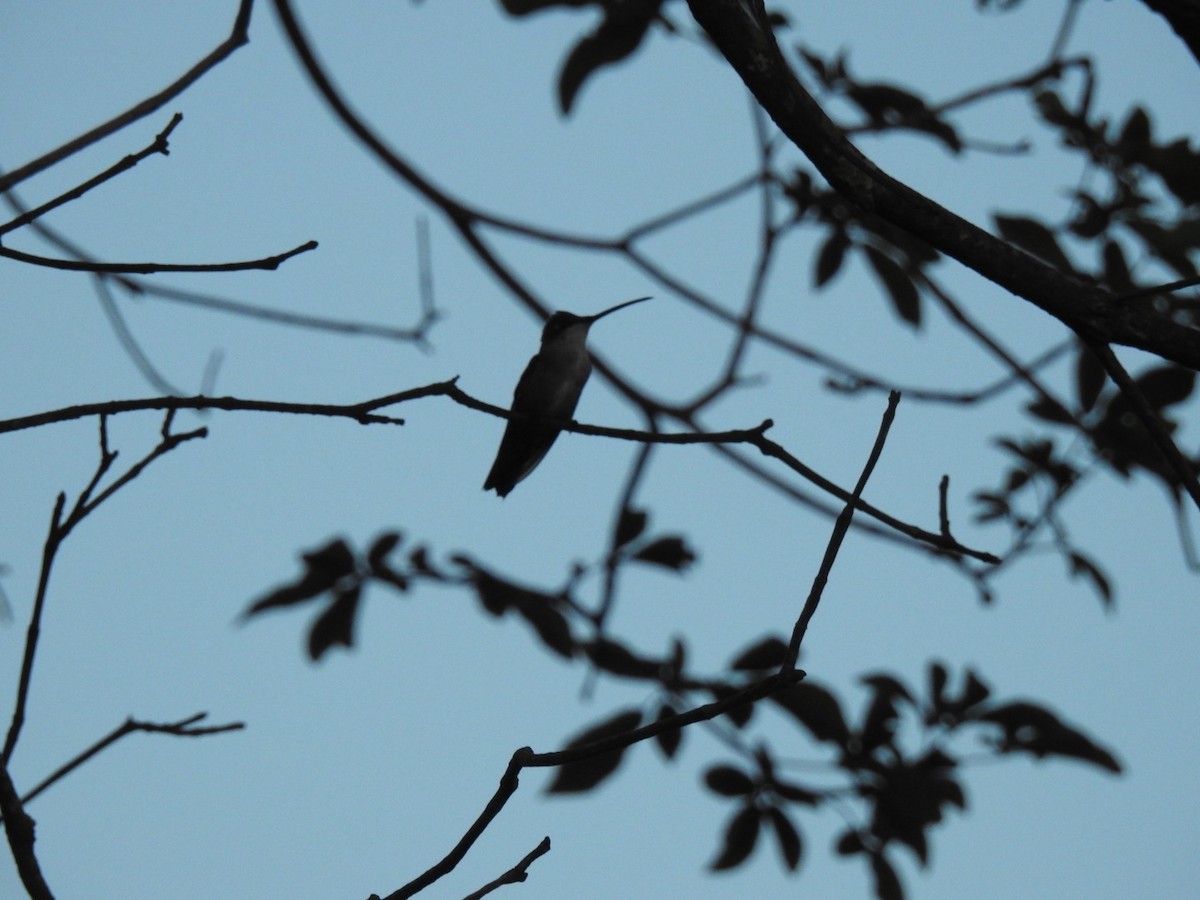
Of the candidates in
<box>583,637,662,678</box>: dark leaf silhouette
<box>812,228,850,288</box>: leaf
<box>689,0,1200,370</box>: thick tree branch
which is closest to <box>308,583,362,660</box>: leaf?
<box>583,637,662,678</box>: dark leaf silhouette

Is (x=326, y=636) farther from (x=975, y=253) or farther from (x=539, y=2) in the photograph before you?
(x=975, y=253)

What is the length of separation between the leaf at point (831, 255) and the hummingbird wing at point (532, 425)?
97cm

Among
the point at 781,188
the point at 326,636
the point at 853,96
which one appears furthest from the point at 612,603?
the point at 853,96

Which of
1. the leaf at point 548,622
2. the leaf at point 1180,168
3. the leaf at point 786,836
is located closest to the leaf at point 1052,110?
the leaf at point 1180,168

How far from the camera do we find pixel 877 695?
4.16m

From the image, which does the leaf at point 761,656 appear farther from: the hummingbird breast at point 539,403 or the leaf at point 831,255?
the leaf at point 831,255

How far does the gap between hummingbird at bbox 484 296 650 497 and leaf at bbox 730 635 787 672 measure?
3.38ft

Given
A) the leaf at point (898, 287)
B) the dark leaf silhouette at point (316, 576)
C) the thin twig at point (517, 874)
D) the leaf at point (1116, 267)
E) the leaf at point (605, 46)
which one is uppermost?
the leaf at point (605, 46)

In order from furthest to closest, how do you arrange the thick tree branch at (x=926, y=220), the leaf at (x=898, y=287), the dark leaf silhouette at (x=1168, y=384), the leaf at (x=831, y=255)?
the leaf at (x=831, y=255) → the leaf at (x=898, y=287) → the dark leaf silhouette at (x=1168, y=384) → the thick tree branch at (x=926, y=220)

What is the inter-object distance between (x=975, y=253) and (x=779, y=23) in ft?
8.14

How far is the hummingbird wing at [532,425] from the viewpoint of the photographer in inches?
183

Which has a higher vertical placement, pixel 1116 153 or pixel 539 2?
pixel 539 2

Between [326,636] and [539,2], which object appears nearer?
[539,2]

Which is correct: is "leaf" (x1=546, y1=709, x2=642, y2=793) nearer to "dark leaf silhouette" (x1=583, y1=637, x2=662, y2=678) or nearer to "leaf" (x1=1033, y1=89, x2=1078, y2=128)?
"dark leaf silhouette" (x1=583, y1=637, x2=662, y2=678)
